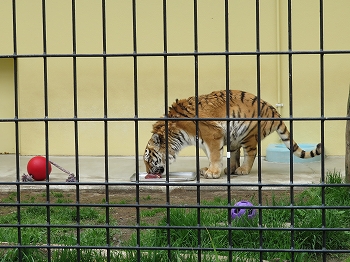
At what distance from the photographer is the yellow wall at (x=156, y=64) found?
31.2 feet

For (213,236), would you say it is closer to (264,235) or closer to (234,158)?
(264,235)

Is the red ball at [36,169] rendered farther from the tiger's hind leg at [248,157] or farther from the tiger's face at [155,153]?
the tiger's hind leg at [248,157]

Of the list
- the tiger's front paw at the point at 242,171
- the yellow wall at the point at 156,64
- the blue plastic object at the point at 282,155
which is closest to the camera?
the tiger's front paw at the point at 242,171

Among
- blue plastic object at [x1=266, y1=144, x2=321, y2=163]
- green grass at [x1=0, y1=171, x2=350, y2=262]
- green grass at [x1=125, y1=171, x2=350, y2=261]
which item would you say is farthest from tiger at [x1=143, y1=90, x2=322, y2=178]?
green grass at [x1=125, y1=171, x2=350, y2=261]

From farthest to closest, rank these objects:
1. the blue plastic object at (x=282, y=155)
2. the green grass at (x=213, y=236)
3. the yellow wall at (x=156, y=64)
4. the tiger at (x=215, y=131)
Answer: the yellow wall at (x=156, y=64)
the blue plastic object at (x=282, y=155)
the tiger at (x=215, y=131)
the green grass at (x=213, y=236)

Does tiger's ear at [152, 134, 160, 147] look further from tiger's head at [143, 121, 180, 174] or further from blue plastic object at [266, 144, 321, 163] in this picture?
blue plastic object at [266, 144, 321, 163]

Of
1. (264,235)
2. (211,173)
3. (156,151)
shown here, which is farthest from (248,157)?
(264,235)

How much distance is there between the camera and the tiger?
7.95 m

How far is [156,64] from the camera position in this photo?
984cm

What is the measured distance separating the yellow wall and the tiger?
158 cm

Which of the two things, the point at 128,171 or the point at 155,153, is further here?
the point at 128,171

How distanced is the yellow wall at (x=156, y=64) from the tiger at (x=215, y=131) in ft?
5.19

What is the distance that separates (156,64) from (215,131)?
2267 millimetres

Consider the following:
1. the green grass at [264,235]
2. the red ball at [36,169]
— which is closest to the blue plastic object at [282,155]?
the red ball at [36,169]
